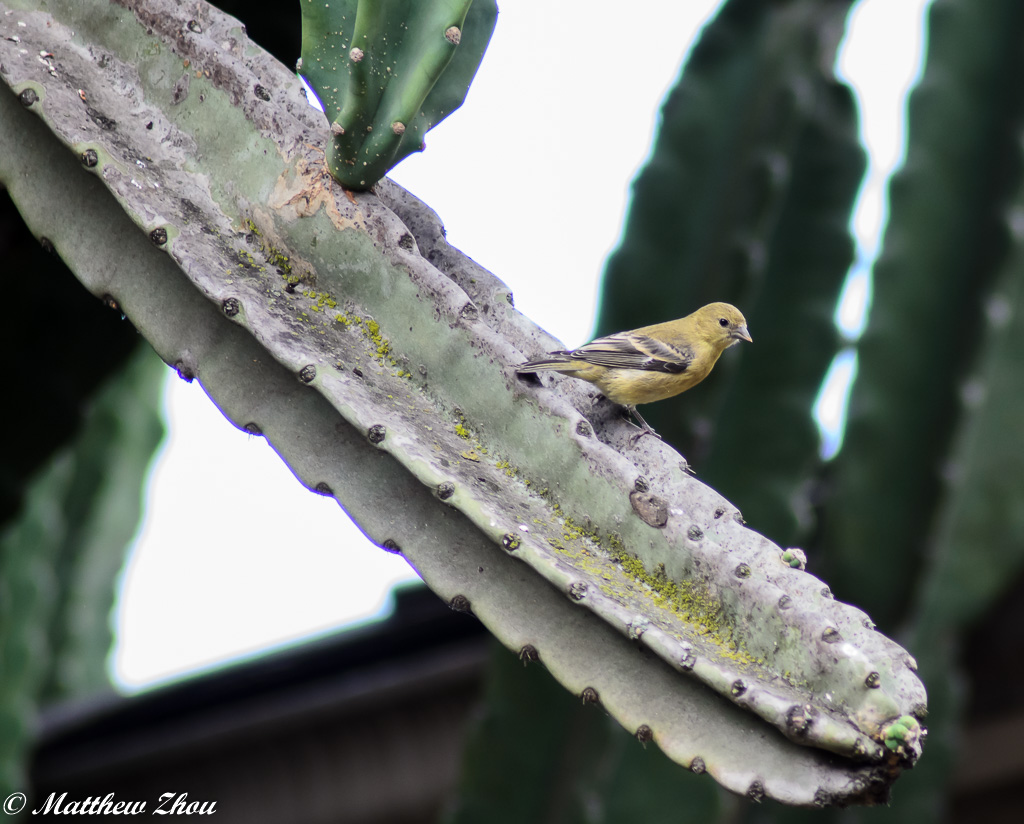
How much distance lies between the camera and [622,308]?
393cm

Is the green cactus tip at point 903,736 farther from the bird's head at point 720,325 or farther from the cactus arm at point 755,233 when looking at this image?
the cactus arm at point 755,233

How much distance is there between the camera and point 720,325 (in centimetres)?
271

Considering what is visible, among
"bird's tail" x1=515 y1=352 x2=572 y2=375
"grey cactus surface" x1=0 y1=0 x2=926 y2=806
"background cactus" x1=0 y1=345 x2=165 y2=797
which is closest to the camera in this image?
"grey cactus surface" x1=0 y1=0 x2=926 y2=806

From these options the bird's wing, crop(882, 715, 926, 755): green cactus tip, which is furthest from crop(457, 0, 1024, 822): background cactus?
crop(882, 715, 926, 755): green cactus tip

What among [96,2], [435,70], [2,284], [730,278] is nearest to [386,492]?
[435,70]

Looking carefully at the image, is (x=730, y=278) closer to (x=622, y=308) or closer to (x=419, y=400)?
(x=622, y=308)

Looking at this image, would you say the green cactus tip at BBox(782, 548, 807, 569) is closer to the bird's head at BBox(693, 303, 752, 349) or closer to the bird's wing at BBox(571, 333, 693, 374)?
the bird's wing at BBox(571, 333, 693, 374)

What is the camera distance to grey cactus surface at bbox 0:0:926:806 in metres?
1.51

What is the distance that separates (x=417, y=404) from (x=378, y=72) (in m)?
0.61

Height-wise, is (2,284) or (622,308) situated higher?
(622,308)

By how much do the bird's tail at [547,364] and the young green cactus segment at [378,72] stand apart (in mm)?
478

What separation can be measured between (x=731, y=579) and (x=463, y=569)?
44 cm

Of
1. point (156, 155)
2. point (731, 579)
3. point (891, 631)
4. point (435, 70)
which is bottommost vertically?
point (731, 579)

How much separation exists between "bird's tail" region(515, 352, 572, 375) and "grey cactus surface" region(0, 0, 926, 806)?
3cm
